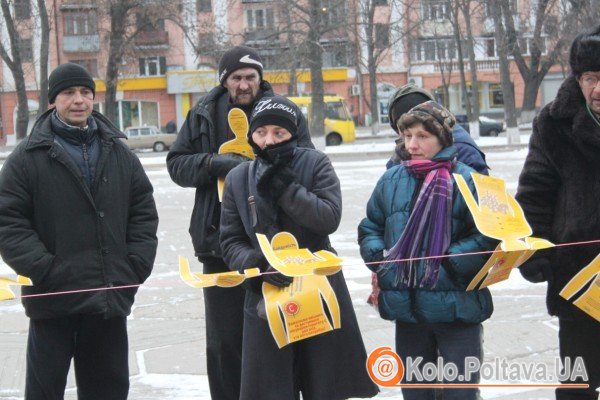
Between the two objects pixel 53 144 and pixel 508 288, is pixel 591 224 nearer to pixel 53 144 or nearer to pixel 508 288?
pixel 53 144

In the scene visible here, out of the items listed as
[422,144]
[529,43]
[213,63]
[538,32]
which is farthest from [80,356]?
[213,63]

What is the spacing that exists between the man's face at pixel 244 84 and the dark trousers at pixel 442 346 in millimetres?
1441

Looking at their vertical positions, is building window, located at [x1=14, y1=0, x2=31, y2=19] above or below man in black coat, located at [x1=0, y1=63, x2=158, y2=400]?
above

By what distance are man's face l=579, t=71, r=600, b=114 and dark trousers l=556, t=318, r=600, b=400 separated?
892 millimetres

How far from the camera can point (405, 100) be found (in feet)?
15.2

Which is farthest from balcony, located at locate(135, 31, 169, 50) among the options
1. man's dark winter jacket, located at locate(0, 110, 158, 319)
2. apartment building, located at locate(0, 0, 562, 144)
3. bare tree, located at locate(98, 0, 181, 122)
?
man's dark winter jacket, located at locate(0, 110, 158, 319)

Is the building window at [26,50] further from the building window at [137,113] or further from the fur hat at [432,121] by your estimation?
the fur hat at [432,121]

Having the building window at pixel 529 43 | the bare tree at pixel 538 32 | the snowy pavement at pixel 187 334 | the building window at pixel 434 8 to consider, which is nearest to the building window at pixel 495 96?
the building window at pixel 434 8

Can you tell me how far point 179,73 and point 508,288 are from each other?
2084 inches

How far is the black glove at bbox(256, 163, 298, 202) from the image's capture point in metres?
3.96

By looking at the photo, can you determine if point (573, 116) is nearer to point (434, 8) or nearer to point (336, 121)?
point (336, 121)

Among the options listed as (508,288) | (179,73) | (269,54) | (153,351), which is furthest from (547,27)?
(153,351)

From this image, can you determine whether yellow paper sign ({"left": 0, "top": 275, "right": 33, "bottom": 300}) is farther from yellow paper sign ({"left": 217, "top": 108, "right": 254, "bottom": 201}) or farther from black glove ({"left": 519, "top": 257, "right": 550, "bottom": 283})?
black glove ({"left": 519, "top": 257, "right": 550, "bottom": 283})

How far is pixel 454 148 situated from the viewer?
13.8ft
